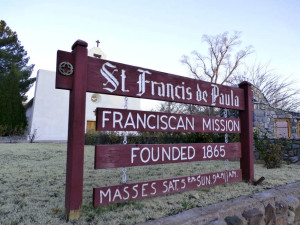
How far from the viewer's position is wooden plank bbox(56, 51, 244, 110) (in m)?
2.06

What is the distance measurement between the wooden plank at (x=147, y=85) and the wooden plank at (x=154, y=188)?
0.88 m

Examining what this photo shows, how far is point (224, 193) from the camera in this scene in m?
2.65

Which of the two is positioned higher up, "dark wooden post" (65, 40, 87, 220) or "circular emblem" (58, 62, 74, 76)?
"circular emblem" (58, 62, 74, 76)

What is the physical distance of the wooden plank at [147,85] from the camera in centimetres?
206

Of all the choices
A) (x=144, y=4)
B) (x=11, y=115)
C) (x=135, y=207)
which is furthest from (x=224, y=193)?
→ (x=11, y=115)

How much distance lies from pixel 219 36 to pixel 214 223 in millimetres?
24031

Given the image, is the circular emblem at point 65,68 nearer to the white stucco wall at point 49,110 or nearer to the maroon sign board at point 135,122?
the maroon sign board at point 135,122

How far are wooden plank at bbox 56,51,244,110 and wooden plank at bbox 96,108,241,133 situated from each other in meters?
0.19

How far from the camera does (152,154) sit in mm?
2305

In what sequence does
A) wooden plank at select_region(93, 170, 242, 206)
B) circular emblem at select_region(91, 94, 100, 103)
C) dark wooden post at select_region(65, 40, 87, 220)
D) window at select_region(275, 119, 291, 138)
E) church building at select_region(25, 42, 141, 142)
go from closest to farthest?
1. dark wooden post at select_region(65, 40, 87, 220)
2. wooden plank at select_region(93, 170, 242, 206)
3. window at select_region(275, 119, 291, 138)
4. church building at select_region(25, 42, 141, 142)
5. circular emblem at select_region(91, 94, 100, 103)

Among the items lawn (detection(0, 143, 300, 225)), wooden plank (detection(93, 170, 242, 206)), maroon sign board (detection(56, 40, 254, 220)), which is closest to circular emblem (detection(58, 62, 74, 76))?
maroon sign board (detection(56, 40, 254, 220))

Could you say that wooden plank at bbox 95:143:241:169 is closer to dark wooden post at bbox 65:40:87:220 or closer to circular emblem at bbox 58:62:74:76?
dark wooden post at bbox 65:40:87:220

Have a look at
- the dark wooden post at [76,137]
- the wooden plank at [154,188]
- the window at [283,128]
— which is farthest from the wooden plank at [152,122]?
the window at [283,128]

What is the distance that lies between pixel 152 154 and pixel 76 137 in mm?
796
